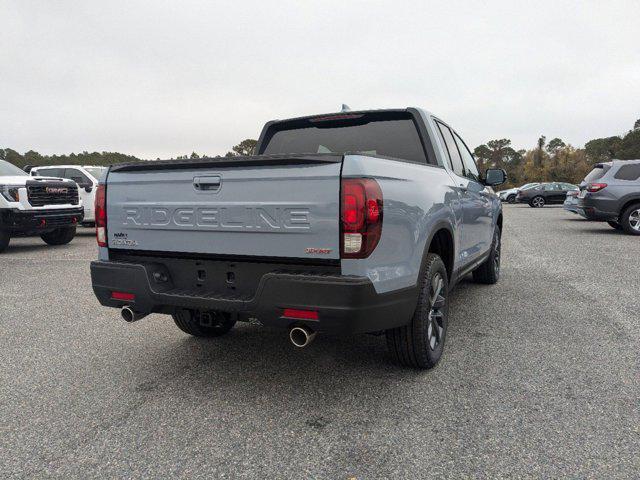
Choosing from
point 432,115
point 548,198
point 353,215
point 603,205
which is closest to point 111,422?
point 353,215

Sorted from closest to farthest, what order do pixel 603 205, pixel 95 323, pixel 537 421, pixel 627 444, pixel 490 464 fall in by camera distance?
pixel 490 464 < pixel 627 444 < pixel 537 421 < pixel 95 323 < pixel 603 205

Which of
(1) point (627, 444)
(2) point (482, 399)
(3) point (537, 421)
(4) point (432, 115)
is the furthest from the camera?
(4) point (432, 115)

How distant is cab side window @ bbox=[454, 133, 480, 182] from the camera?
5043 mm

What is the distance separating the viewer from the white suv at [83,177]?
12.8 m

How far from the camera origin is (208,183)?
2850mm

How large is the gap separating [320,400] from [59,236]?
10.5 m

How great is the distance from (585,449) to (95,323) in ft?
13.9

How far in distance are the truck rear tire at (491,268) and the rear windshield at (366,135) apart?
2617mm

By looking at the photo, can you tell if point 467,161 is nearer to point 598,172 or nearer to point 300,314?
point 300,314

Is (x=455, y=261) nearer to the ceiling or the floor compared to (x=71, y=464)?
nearer to the ceiling

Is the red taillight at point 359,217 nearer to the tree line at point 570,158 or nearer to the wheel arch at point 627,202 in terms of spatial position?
the wheel arch at point 627,202

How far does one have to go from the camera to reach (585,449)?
92.6 inches

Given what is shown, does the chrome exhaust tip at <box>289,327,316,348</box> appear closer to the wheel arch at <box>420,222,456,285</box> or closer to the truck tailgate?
the truck tailgate

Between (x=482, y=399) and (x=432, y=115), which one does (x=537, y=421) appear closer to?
(x=482, y=399)
